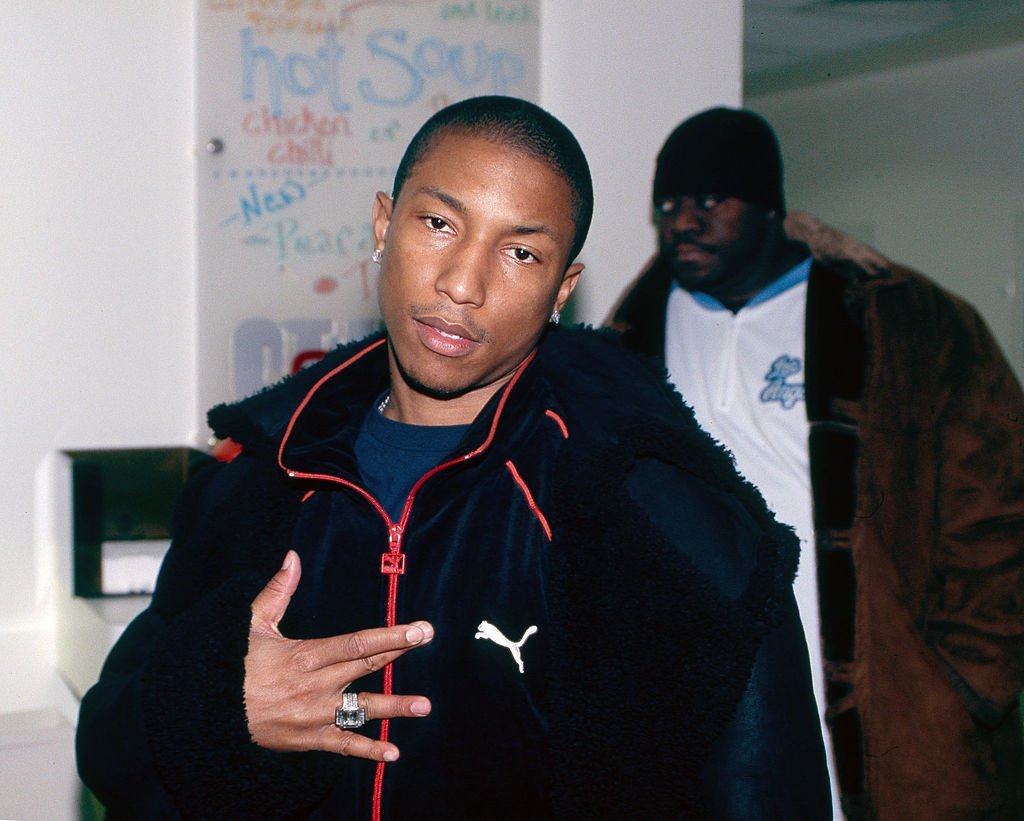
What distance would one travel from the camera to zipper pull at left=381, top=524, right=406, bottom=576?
1.04 meters

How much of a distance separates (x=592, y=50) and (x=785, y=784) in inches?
80.2

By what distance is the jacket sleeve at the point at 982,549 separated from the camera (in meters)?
2.17

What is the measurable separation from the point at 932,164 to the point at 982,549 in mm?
3857

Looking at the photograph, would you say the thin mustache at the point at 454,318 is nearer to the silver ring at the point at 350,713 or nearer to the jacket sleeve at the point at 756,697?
the jacket sleeve at the point at 756,697

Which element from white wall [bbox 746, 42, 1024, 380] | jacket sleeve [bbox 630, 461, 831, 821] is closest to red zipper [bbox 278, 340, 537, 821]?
jacket sleeve [bbox 630, 461, 831, 821]

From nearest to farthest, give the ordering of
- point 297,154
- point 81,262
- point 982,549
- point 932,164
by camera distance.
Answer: point 982,549
point 81,262
point 297,154
point 932,164

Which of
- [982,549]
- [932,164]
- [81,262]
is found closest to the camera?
[982,549]

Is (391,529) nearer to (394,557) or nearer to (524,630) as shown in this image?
(394,557)

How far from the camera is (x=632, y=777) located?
3.14 feet

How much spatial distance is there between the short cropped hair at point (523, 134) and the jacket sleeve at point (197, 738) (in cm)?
47

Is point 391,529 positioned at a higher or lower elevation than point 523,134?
lower

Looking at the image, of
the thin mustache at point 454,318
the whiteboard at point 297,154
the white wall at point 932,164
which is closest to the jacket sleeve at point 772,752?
the thin mustache at point 454,318

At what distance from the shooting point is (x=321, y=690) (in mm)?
983

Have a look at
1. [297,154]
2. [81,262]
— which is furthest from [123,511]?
[297,154]
